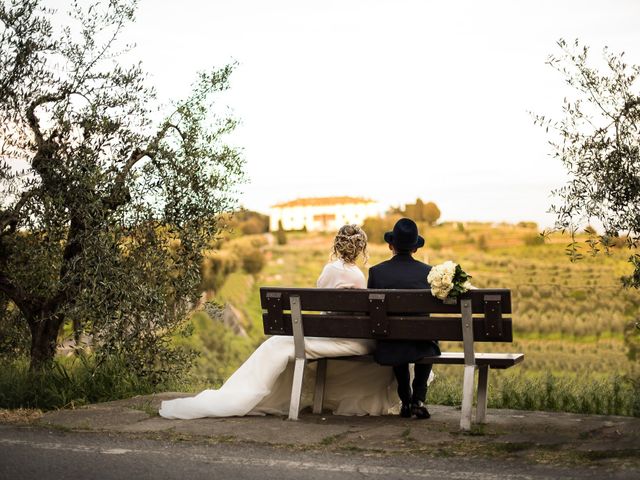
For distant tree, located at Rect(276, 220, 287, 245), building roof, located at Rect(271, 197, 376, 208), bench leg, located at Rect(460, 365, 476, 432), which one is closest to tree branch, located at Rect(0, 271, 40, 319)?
bench leg, located at Rect(460, 365, 476, 432)

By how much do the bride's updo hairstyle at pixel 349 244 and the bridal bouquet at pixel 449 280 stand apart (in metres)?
1.03

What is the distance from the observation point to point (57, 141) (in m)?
10.2

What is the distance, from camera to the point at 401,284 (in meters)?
7.97

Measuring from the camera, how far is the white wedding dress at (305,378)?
A: 7.90m

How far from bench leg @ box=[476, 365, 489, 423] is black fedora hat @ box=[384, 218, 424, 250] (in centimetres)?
119

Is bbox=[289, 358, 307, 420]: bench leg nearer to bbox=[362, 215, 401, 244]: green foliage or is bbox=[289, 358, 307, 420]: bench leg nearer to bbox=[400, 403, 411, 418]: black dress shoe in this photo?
bbox=[400, 403, 411, 418]: black dress shoe

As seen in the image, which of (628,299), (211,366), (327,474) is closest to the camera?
(327,474)

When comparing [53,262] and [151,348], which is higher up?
[53,262]

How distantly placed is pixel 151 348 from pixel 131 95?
2779mm

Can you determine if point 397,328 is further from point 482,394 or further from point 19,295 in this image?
point 19,295

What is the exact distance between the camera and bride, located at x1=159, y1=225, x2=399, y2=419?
791 centimetres

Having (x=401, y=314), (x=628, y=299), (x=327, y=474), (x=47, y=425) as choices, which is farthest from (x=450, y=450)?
(x=628, y=299)

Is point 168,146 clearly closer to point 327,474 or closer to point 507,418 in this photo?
point 507,418

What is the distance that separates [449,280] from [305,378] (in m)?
2.05
